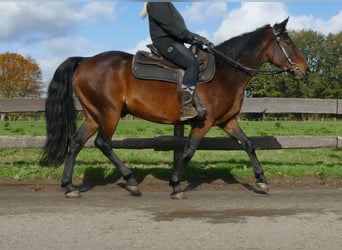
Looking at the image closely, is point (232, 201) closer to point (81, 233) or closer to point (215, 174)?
point (215, 174)

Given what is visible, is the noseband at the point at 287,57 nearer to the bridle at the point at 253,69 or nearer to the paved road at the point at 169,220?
the bridle at the point at 253,69

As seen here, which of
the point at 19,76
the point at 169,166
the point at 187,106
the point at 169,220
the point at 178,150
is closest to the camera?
the point at 169,220

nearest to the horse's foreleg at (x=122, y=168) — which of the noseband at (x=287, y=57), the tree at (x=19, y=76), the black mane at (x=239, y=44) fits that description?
the black mane at (x=239, y=44)

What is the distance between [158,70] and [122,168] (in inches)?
62.8

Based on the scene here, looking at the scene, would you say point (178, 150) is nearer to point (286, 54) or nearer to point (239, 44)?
point (239, 44)

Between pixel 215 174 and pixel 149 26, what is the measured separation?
2875 millimetres

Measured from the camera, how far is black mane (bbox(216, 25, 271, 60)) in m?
7.58

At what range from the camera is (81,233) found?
15.8 feet

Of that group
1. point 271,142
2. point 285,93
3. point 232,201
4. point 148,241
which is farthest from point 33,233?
point 285,93

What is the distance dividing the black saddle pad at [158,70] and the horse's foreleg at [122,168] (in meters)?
1.14

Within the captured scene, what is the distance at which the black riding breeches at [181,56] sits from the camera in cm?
695

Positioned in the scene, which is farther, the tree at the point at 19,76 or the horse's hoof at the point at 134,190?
the tree at the point at 19,76

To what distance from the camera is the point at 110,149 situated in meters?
7.29

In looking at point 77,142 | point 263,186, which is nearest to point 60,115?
point 77,142
